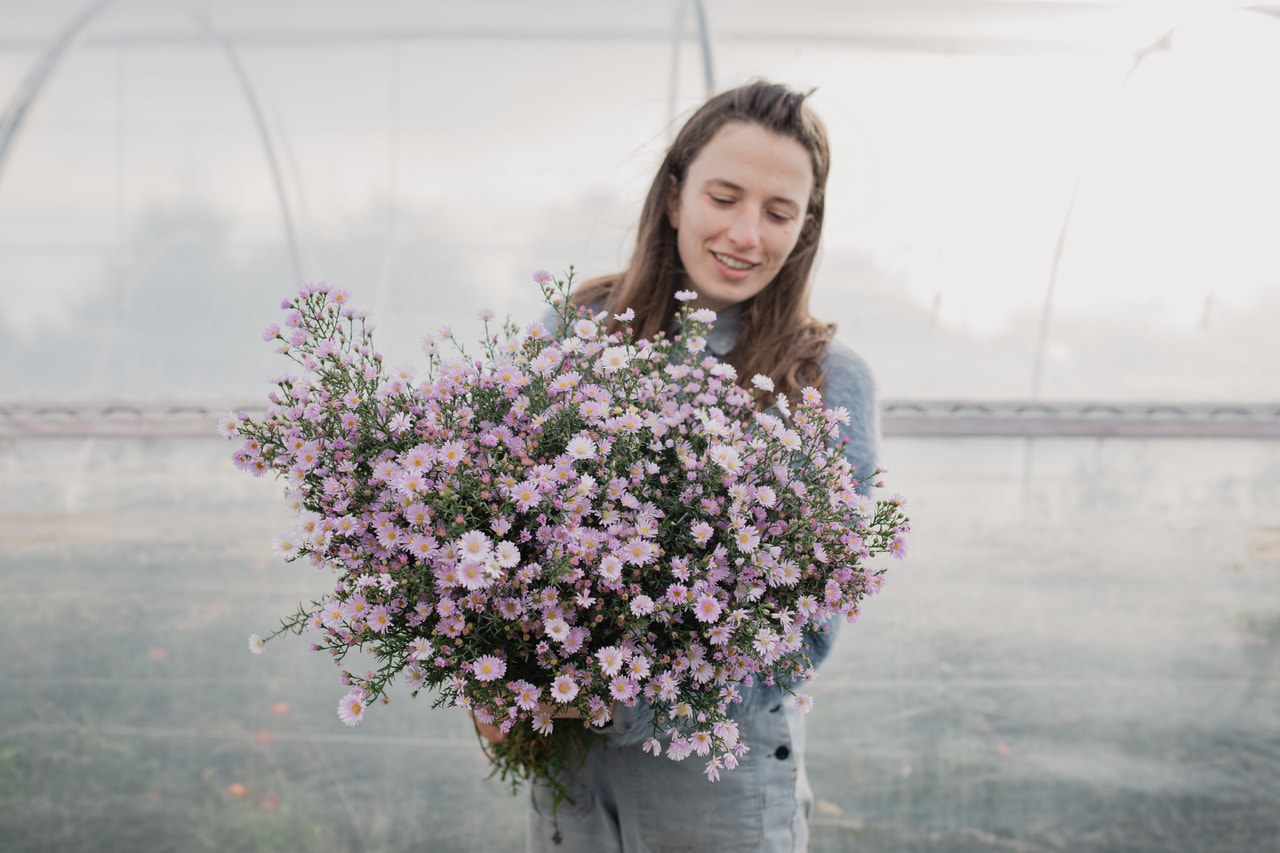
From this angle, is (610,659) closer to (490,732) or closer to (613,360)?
(613,360)

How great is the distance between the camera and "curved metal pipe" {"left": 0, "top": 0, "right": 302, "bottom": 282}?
2.45 meters

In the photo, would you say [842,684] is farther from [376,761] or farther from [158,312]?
[158,312]

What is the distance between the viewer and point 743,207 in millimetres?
1458

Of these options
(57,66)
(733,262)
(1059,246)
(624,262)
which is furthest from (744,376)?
(57,66)

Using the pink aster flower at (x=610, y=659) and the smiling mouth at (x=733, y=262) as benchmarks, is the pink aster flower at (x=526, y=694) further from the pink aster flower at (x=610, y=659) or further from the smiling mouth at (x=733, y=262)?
the smiling mouth at (x=733, y=262)

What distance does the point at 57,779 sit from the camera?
2719 millimetres

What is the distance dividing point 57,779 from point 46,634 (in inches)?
18.2

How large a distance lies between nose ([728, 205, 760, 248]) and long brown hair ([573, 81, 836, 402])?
156 mm

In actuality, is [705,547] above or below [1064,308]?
below

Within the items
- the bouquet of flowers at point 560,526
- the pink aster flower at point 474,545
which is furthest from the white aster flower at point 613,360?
the pink aster flower at point 474,545

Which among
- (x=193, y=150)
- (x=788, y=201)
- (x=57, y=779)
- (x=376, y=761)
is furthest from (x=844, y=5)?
(x=57, y=779)

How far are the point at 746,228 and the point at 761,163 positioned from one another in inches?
4.4

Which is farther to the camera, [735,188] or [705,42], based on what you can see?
[705,42]

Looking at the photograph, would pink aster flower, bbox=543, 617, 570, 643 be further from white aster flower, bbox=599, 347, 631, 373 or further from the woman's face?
the woman's face
